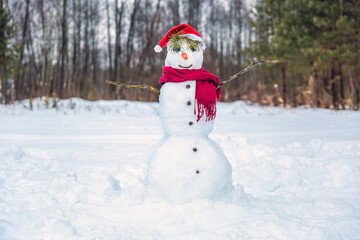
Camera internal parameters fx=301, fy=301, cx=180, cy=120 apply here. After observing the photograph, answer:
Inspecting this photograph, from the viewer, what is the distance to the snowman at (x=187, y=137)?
7.25 ft

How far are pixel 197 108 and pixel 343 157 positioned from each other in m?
2.34

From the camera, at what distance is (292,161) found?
363 centimetres

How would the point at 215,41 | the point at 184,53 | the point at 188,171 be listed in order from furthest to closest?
the point at 215,41 < the point at 184,53 < the point at 188,171

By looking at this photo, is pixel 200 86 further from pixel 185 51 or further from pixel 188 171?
pixel 188 171

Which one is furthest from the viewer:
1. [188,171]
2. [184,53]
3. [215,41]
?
[215,41]

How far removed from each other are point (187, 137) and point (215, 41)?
845 inches

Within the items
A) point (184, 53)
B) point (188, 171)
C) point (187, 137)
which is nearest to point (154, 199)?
point (188, 171)

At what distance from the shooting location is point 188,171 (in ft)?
7.22

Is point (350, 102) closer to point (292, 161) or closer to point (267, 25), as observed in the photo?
point (267, 25)

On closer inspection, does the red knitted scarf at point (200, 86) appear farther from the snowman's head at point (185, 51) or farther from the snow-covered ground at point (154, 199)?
the snow-covered ground at point (154, 199)

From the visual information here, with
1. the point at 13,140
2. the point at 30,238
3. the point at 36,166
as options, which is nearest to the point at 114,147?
the point at 36,166

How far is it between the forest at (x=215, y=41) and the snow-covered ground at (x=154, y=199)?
19.9ft

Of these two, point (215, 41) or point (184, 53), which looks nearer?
point (184, 53)

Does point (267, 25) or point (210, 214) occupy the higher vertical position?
point (267, 25)
